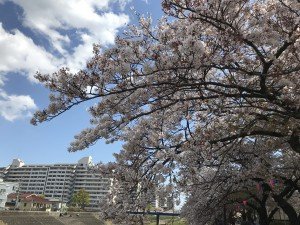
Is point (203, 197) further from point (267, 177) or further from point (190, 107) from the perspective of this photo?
point (190, 107)

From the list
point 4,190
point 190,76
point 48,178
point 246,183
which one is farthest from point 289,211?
point 48,178

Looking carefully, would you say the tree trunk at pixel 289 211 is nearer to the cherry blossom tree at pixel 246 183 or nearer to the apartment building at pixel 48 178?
the cherry blossom tree at pixel 246 183

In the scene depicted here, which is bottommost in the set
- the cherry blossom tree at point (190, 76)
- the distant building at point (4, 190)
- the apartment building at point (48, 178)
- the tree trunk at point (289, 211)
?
the tree trunk at point (289, 211)

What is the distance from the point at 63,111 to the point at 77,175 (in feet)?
559

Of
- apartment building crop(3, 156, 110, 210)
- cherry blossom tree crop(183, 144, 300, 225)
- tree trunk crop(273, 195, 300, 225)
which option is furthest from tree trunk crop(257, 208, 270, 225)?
apartment building crop(3, 156, 110, 210)

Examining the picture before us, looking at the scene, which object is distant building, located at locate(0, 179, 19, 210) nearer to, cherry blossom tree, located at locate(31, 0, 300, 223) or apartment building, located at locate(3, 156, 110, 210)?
apartment building, located at locate(3, 156, 110, 210)

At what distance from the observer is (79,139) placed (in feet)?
32.9

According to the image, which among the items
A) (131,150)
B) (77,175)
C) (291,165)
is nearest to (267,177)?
(291,165)

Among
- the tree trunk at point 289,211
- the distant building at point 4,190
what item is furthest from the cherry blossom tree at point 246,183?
the distant building at point 4,190

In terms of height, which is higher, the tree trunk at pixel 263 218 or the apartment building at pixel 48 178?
the apartment building at pixel 48 178

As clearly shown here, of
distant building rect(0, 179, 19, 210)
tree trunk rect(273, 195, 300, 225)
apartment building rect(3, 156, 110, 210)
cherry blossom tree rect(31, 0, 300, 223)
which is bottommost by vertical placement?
tree trunk rect(273, 195, 300, 225)

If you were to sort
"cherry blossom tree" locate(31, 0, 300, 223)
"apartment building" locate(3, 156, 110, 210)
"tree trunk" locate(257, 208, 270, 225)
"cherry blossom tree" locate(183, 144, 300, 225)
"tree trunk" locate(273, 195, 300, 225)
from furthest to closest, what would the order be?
"apartment building" locate(3, 156, 110, 210) → "tree trunk" locate(257, 208, 270, 225) → "tree trunk" locate(273, 195, 300, 225) → "cherry blossom tree" locate(183, 144, 300, 225) → "cherry blossom tree" locate(31, 0, 300, 223)

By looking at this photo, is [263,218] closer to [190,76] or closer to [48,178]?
[190,76]

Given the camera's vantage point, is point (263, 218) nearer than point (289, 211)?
No
